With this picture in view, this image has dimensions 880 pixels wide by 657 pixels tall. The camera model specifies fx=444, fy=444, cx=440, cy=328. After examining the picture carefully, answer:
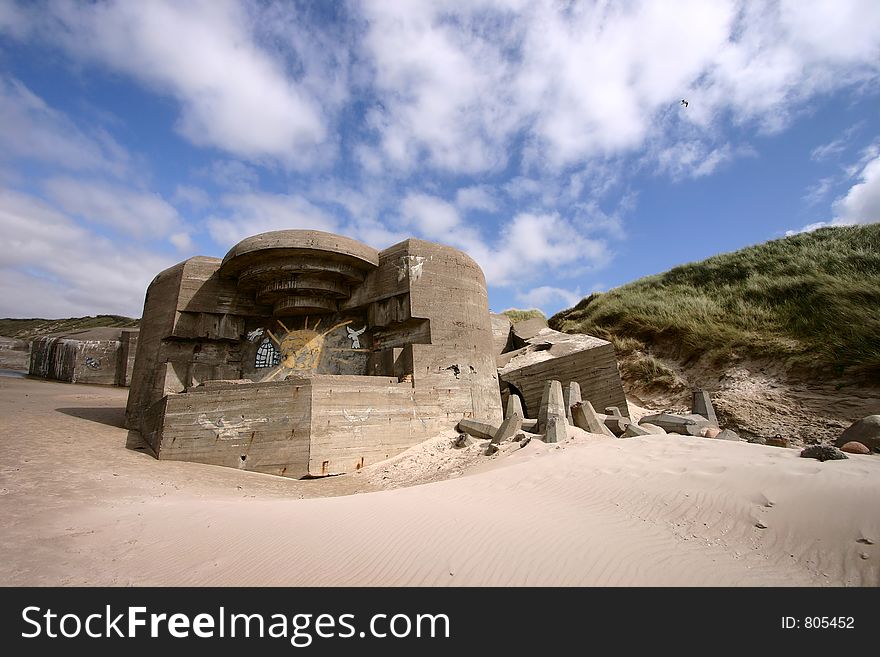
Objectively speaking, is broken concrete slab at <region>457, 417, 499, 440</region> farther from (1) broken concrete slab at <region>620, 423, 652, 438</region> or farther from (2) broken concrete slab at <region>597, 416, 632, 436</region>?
(1) broken concrete slab at <region>620, 423, 652, 438</region>

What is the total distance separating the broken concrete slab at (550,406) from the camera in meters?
7.53

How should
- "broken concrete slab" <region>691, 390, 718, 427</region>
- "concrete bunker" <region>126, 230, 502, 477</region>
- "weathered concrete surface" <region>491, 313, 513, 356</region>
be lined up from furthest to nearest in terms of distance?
1. "weathered concrete surface" <region>491, 313, 513, 356</region>
2. "broken concrete slab" <region>691, 390, 718, 427</region>
3. "concrete bunker" <region>126, 230, 502, 477</region>

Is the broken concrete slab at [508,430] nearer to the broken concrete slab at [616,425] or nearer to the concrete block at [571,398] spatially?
the concrete block at [571,398]

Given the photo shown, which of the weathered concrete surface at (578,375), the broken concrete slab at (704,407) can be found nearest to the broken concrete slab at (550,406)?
the weathered concrete surface at (578,375)

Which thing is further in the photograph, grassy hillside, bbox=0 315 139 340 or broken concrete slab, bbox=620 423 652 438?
grassy hillside, bbox=0 315 139 340

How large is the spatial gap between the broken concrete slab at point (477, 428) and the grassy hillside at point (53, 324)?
114 ft

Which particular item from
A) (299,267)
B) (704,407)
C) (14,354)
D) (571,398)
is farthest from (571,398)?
(14,354)

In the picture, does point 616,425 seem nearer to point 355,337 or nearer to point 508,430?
point 508,430

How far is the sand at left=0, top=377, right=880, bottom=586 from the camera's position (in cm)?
285

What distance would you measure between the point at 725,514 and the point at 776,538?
0.45m

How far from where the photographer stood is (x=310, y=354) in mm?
10844

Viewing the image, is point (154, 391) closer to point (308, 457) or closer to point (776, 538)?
point (308, 457)

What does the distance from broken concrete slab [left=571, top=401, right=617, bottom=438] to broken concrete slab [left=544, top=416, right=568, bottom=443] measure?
0.71 meters

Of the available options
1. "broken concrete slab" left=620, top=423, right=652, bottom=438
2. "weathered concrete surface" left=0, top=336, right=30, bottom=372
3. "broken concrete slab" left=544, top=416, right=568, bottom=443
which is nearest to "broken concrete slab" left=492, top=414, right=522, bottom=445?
"broken concrete slab" left=544, top=416, right=568, bottom=443
